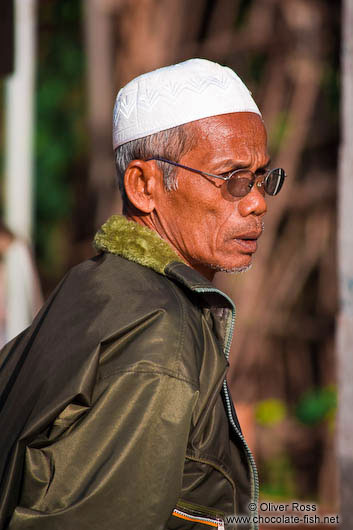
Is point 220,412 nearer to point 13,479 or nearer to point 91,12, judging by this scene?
point 13,479

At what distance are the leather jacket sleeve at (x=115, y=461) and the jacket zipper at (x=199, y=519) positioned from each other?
10 cm

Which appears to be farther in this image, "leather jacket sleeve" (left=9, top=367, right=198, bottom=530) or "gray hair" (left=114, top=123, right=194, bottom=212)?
"gray hair" (left=114, top=123, right=194, bottom=212)

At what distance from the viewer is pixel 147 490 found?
140cm

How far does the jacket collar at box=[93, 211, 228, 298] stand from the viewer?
1648 mm

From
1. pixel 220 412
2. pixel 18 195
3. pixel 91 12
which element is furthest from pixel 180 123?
pixel 91 12

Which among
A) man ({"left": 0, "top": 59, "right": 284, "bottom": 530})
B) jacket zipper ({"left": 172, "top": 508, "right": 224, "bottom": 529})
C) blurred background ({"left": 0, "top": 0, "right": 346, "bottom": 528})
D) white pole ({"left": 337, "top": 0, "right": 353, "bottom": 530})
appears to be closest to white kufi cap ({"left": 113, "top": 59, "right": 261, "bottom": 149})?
man ({"left": 0, "top": 59, "right": 284, "bottom": 530})

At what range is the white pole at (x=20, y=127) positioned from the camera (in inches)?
186

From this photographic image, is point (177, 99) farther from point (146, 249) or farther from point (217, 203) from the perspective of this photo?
point (146, 249)

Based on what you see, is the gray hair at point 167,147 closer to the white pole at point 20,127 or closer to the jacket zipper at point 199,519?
the jacket zipper at point 199,519

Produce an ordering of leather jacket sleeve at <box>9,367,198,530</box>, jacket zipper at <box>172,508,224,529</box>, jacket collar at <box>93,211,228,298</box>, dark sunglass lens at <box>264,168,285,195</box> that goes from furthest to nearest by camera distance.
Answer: dark sunglass lens at <box>264,168,285,195</box> → jacket collar at <box>93,211,228,298</box> → jacket zipper at <box>172,508,224,529</box> → leather jacket sleeve at <box>9,367,198,530</box>

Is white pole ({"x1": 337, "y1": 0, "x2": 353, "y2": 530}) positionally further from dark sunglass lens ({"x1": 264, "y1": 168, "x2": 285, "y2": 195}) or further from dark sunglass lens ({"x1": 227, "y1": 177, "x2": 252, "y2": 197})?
dark sunglass lens ({"x1": 227, "y1": 177, "x2": 252, "y2": 197})

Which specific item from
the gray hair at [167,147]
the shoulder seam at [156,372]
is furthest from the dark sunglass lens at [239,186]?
the shoulder seam at [156,372]

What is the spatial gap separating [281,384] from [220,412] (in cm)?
530

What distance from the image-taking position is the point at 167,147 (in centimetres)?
181
